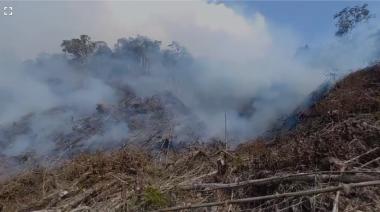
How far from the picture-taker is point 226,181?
18.1ft

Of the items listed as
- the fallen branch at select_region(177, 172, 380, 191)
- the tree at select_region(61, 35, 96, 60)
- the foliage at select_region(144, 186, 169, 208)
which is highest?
the tree at select_region(61, 35, 96, 60)

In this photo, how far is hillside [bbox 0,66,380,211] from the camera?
13.6ft

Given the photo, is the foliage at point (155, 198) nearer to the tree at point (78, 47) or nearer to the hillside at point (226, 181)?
the hillside at point (226, 181)

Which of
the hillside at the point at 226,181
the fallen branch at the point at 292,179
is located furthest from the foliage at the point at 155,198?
the fallen branch at the point at 292,179

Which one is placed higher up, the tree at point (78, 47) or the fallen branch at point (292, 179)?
the tree at point (78, 47)

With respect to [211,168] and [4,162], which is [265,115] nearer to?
[4,162]

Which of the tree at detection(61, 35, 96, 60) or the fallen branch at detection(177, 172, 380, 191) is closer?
the fallen branch at detection(177, 172, 380, 191)

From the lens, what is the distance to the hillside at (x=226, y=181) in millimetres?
4160

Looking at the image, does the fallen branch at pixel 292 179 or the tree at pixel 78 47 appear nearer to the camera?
the fallen branch at pixel 292 179

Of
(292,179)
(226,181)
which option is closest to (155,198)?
(226,181)

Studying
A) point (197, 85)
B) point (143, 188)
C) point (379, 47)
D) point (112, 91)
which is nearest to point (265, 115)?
point (379, 47)

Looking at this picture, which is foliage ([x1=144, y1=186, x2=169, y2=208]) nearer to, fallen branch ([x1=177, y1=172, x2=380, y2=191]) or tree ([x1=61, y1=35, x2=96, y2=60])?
fallen branch ([x1=177, y1=172, x2=380, y2=191])

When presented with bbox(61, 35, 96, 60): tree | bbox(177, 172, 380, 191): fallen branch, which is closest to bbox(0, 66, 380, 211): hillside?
bbox(177, 172, 380, 191): fallen branch

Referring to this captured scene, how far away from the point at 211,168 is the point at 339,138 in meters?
1.82
